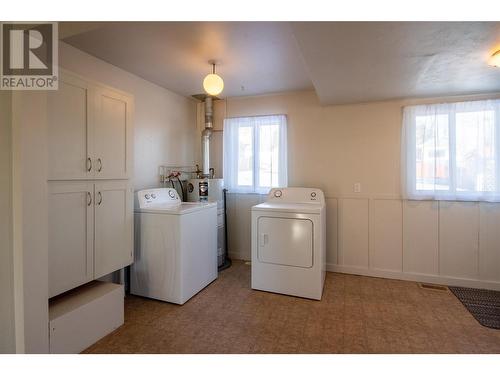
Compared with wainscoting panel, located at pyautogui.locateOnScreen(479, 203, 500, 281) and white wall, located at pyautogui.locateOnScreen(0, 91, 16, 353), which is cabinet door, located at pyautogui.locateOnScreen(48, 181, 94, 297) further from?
wainscoting panel, located at pyautogui.locateOnScreen(479, 203, 500, 281)

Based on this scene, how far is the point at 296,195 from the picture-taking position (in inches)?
134

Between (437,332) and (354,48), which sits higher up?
(354,48)

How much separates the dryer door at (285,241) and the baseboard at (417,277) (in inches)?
40.3

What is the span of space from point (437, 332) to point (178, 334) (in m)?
2.08

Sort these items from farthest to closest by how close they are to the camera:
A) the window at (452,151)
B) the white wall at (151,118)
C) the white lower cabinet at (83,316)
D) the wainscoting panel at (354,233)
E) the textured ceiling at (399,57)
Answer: the wainscoting panel at (354,233)
the window at (452,151)
the white wall at (151,118)
the white lower cabinet at (83,316)
the textured ceiling at (399,57)

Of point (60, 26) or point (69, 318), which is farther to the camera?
point (69, 318)

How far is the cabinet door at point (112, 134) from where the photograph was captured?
6.98ft

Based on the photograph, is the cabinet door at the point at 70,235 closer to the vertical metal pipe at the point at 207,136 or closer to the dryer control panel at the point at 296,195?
the vertical metal pipe at the point at 207,136

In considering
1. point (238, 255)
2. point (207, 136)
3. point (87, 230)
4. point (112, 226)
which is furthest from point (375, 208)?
point (87, 230)

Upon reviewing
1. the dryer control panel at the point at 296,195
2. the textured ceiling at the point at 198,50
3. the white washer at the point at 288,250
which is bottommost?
the white washer at the point at 288,250

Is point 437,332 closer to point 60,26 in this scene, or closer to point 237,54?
point 237,54

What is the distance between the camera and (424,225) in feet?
10.4

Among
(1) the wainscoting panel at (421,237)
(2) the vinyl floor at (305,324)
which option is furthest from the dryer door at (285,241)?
(1) the wainscoting panel at (421,237)
